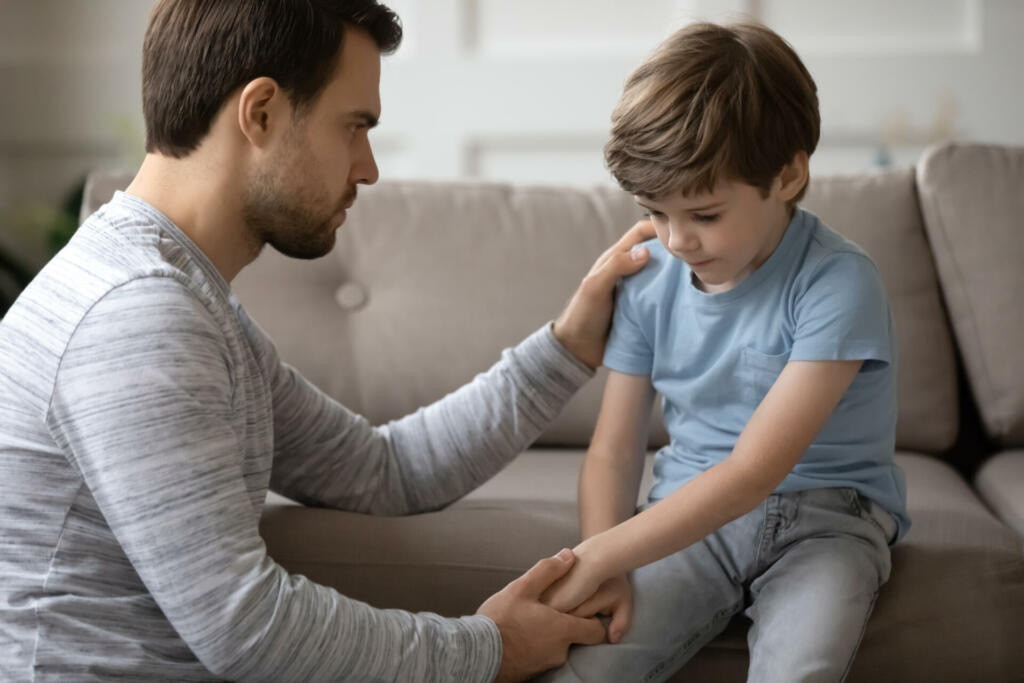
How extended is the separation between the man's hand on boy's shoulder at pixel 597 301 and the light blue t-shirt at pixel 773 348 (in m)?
0.02

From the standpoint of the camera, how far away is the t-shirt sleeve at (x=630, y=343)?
1247 millimetres

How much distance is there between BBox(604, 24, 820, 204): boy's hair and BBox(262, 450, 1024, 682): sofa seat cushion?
1.39 ft

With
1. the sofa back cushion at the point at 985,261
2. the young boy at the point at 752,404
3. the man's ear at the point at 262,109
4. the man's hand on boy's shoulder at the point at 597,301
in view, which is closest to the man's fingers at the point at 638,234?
the man's hand on boy's shoulder at the point at 597,301

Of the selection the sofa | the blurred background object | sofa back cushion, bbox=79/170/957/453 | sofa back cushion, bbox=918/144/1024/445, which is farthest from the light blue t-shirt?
the blurred background object

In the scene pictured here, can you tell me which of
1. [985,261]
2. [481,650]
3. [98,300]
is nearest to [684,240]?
[481,650]

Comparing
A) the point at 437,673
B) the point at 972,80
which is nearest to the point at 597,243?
the point at 437,673

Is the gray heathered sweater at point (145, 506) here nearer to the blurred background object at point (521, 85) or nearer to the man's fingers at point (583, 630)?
the man's fingers at point (583, 630)

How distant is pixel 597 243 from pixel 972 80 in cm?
155

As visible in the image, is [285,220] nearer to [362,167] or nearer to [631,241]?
[362,167]

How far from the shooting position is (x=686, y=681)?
1.10 metres

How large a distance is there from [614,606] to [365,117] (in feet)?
1.84

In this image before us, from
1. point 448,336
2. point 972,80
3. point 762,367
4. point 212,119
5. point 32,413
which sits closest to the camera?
point 32,413

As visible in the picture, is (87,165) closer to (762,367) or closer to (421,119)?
(421,119)

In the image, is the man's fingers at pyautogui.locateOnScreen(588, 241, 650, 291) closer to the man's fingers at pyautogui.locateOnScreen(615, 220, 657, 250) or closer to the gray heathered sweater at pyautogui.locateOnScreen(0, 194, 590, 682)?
the man's fingers at pyautogui.locateOnScreen(615, 220, 657, 250)
